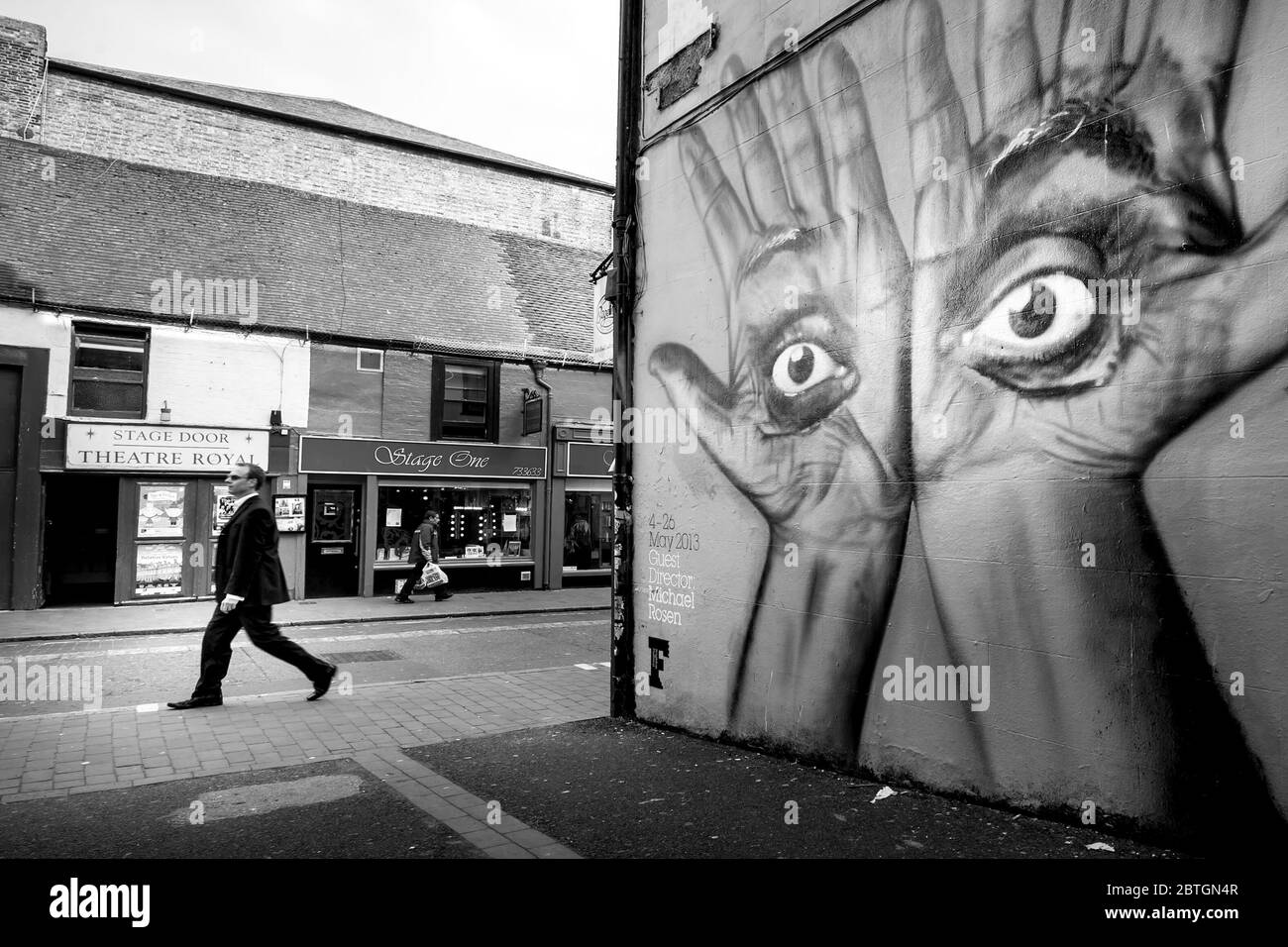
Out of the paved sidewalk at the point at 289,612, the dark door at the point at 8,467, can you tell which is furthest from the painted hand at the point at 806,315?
the dark door at the point at 8,467

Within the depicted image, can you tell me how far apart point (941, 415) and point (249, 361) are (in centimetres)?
1403

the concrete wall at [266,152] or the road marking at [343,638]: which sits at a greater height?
the concrete wall at [266,152]

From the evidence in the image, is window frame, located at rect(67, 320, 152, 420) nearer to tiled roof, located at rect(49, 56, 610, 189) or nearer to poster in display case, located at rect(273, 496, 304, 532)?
poster in display case, located at rect(273, 496, 304, 532)

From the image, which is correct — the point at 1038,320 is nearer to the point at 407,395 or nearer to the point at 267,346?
the point at 407,395

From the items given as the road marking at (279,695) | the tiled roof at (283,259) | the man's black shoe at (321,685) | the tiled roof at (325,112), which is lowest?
the road marking at (279,695)

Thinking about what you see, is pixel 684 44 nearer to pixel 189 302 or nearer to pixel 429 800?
pixel 429 800

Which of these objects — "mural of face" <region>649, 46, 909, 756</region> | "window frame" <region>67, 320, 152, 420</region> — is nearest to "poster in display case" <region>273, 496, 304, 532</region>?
"window frame" <region>67, 320, 152, 420</region>

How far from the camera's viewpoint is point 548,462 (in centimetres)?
1848

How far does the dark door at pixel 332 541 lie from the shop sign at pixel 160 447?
1396 mm

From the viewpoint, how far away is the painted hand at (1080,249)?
366 centimetres

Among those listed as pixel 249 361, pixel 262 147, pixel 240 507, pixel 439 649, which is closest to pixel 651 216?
pixel 240 507

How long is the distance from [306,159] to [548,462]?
28.1 feet

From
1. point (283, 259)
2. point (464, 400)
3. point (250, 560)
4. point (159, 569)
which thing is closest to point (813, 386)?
point (250, 560)

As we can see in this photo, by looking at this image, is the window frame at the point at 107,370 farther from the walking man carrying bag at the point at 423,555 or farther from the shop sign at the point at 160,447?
the walking man carrying bag at the point at 423,555
